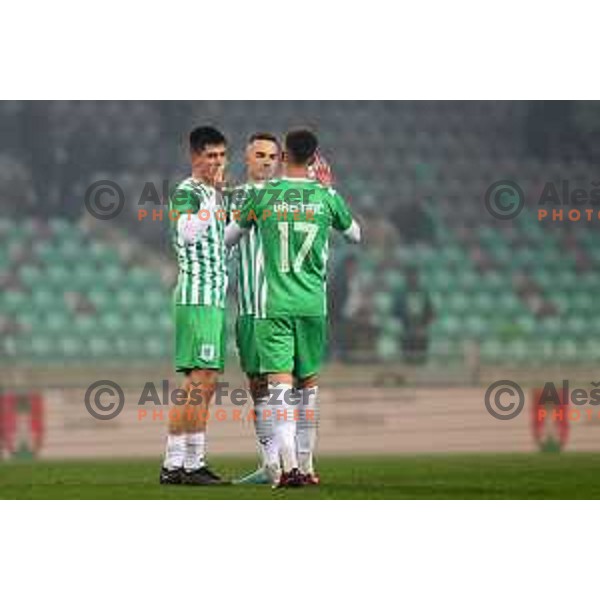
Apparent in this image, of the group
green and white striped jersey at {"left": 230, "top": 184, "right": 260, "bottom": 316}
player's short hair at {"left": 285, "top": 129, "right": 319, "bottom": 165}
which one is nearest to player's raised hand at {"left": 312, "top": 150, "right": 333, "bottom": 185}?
player's short hair at {"left": 285, "top": 129, "right": 319, "bottom": 165}

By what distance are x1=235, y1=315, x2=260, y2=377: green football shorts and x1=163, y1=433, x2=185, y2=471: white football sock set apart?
0.43 metres

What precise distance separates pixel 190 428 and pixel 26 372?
2.75 metres

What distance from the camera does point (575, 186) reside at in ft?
34.4

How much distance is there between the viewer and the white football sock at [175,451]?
27.0 ft

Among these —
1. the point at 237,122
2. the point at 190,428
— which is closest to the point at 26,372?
the point at 237,122

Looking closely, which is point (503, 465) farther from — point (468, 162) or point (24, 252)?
point (24, 252)

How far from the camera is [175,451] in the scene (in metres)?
8.24

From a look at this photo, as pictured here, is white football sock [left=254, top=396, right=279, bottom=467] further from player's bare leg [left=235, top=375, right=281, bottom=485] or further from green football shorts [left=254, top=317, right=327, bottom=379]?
green football shorts [left=254, top=317, right=327, bottom=379]

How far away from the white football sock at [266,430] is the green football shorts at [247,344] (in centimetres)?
14

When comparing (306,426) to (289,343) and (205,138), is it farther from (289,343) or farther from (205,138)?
(205,138)

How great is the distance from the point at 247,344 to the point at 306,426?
45 centimetres

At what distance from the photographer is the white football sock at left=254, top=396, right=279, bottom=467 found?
809 centimetres

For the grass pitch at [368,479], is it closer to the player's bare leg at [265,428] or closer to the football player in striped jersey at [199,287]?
the player's bare leg at [265,428]

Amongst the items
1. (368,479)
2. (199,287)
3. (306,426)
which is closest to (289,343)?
(306,426)
